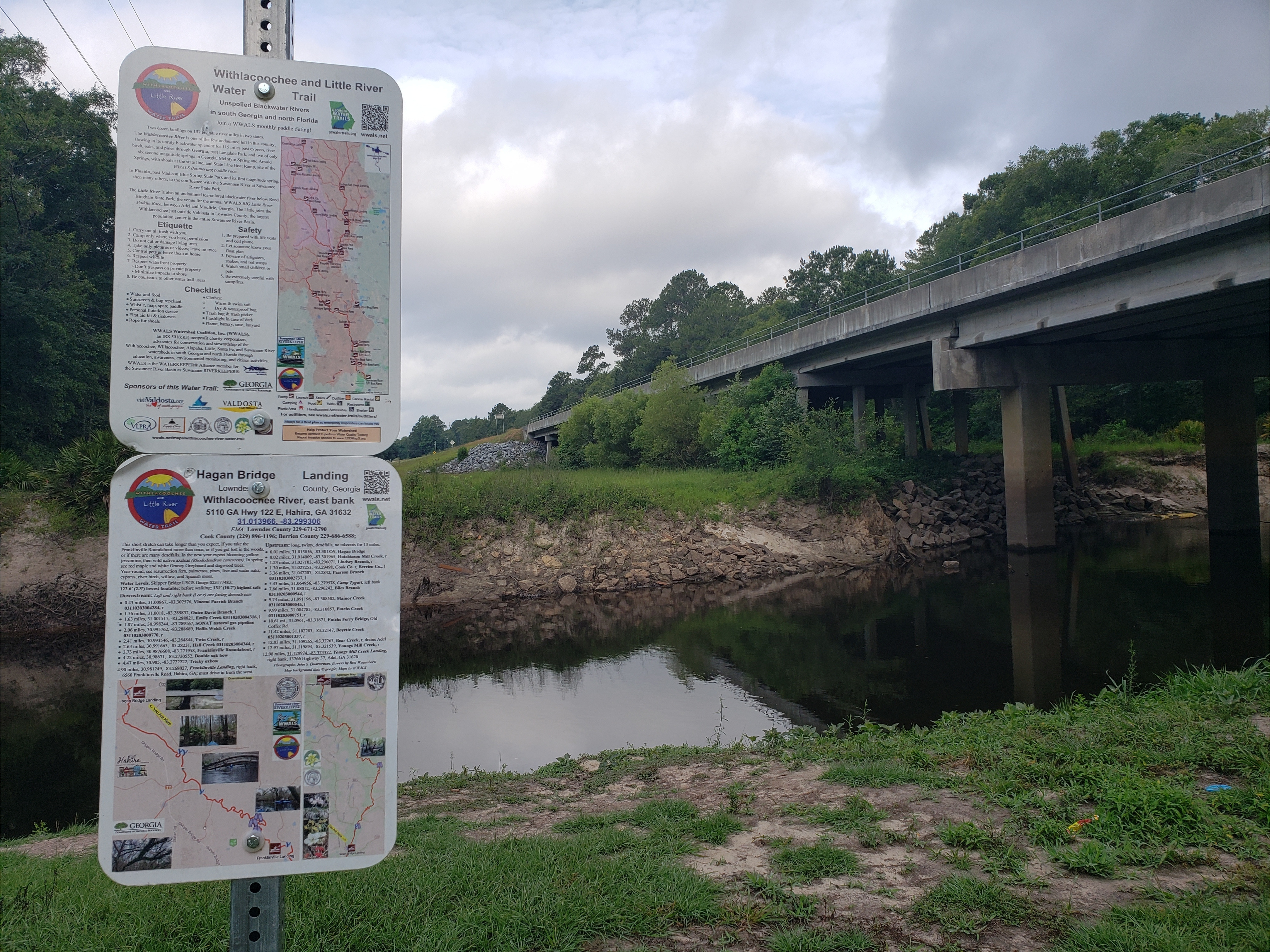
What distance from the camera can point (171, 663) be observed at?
7.61 ft

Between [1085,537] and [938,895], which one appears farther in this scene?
[1085,537]

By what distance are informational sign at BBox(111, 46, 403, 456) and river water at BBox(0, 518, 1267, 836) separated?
7.32 m

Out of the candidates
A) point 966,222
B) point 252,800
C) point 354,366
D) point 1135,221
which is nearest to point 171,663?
point 252,800

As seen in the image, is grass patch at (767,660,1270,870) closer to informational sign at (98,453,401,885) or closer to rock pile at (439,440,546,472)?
informational sign at (98,453,401,885)

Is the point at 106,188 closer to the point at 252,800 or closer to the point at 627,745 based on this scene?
the point at 627,745

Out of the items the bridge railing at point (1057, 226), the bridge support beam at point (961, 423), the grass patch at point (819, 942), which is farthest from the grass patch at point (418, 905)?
the bridge support beam at point (961, 423)

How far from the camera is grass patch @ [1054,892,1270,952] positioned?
3.19 m

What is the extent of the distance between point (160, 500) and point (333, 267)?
2.95ft

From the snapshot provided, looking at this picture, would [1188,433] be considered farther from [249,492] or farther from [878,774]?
[249,492]

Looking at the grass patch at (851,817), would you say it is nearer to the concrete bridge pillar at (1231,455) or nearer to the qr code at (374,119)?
the qr code at (374,119)

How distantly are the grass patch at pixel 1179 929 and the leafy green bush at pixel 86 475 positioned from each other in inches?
852

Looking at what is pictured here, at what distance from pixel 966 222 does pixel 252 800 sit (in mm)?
54689

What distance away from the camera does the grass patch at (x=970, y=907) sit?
357cm

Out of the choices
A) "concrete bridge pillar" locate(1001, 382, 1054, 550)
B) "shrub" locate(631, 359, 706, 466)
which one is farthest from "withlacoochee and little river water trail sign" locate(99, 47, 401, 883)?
"shrub" locate(631, 359, 706, 466)
